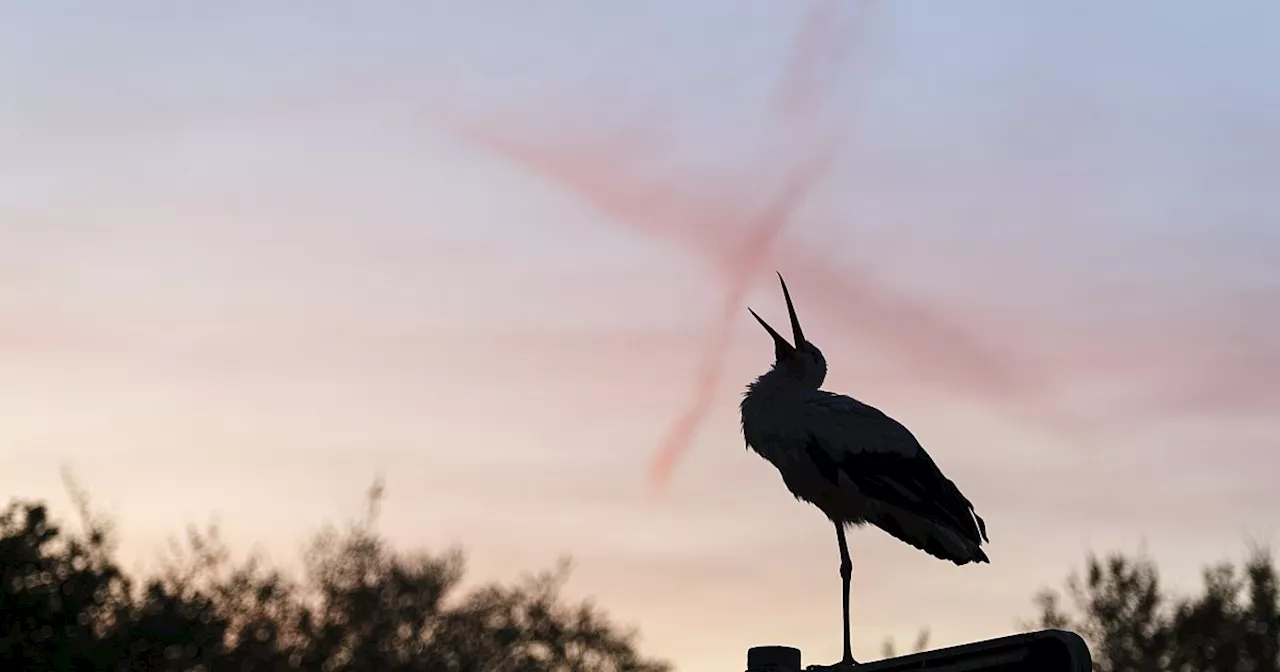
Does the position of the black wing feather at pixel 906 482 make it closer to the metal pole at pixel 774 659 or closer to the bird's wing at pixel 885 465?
the bird's wing at pixel 885 465

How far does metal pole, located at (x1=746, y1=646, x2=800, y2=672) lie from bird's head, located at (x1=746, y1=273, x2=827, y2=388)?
6.60 metres

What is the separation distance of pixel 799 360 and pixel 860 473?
1.90 m

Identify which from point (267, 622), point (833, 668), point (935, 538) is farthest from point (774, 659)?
point (267, 622)

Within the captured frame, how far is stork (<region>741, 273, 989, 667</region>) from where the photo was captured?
13.7 m

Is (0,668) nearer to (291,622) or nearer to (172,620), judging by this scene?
(172,620)

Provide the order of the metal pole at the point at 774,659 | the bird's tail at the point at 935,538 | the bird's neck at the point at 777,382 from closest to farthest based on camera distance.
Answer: the metal pole at the point at 774,659, the bird's tail at the point at 935,538, the bird's neck at the point at 777,382

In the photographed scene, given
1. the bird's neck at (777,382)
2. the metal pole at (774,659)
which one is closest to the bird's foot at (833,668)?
the metal pole at (774,659)

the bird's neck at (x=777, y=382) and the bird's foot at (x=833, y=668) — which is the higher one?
the bird's neck at (x=777, y=382)

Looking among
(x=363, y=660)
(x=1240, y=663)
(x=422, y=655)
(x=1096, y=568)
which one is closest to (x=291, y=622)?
(x=363, y=660)

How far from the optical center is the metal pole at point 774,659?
888cm

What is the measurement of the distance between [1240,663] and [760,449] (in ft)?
106

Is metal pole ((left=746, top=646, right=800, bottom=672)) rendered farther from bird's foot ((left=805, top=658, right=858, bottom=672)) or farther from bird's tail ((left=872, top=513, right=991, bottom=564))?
bird's tail ((left=872, top=513, right=991, bottom=564))

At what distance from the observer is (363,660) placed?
4006 cm

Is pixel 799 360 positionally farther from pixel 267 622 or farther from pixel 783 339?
pixel 267 622
